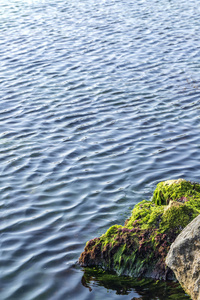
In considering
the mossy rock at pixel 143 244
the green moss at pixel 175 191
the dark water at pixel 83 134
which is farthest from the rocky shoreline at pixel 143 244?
the green moss at pixel 175 191

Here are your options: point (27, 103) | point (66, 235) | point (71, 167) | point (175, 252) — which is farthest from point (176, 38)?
point (175, 252)

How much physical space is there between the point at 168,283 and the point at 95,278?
1058mm

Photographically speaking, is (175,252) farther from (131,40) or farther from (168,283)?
(131,40)

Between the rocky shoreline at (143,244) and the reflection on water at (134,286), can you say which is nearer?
the reflection on water at (134,286)

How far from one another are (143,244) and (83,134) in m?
5.28

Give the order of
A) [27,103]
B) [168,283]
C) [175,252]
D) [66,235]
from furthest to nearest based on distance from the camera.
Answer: [27,103], [66,235], [168,283], [175,252]

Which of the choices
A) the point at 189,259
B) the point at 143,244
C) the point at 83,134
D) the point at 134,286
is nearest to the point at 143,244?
the point at 143,244

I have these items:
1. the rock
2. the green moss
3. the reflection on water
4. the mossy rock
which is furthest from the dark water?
the green moss

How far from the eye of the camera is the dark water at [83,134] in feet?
23.6

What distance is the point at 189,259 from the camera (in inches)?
223

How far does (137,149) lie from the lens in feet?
35.4

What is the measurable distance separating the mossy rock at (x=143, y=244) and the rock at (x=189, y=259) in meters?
0.76

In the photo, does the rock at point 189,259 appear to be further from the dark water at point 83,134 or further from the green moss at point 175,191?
the green moss at point 175,191

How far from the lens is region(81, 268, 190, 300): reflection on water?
6.24 meters
